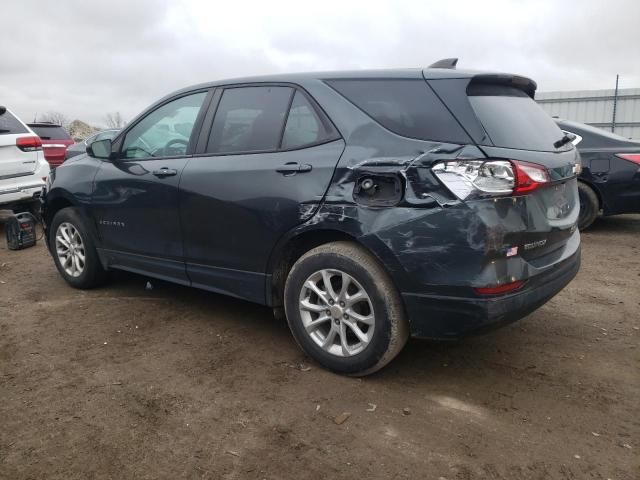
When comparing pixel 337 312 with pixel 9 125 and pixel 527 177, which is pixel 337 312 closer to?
pixel 527 177

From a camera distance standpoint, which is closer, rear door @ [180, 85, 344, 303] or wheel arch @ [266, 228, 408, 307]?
wheel arch @ [266, 228, 408, 307]

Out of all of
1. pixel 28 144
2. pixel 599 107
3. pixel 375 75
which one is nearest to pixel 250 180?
pixel 375 75

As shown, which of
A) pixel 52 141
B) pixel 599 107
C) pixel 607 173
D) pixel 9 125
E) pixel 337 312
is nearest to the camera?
pixel 337 312

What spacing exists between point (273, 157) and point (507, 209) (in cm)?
141

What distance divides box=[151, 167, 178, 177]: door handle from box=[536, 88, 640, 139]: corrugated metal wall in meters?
13.6

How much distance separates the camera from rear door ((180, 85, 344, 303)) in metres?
3.18

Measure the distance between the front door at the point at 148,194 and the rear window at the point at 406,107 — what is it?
135cm

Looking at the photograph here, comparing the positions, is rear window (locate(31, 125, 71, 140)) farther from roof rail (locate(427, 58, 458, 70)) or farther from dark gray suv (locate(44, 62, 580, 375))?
roof rail (locate(427, 58, 458, 70))

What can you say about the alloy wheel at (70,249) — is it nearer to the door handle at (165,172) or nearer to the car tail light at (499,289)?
the door handle at (165,172)

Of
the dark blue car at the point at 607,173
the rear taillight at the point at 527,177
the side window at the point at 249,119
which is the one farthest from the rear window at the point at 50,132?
the rear taillight at the point at 527,177

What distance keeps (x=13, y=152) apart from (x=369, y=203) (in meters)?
6.00

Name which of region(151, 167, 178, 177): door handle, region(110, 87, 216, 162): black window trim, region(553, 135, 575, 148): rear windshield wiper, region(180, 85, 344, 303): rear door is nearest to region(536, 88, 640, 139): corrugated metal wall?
region(553, 135, 575, 148): rear windshield wiper

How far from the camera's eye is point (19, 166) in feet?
23.4

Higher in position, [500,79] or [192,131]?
[500,79]
